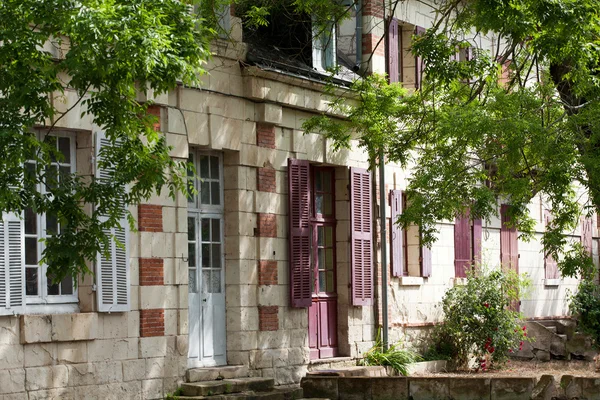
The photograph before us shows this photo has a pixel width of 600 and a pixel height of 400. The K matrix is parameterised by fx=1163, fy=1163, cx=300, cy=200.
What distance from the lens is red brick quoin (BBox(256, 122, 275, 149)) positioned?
16484 mm

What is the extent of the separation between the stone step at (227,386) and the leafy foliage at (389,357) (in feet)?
10.1

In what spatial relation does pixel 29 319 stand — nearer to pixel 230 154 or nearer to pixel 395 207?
pixel 230 154

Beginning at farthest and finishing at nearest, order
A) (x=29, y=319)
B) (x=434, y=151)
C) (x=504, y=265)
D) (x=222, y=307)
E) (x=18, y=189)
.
Answer: 1. (x=504, y=265)
2. (x=434, y=151)
3. (x=222, y=307)
4. (x=29, y=319)
5. (x=18, y=189)

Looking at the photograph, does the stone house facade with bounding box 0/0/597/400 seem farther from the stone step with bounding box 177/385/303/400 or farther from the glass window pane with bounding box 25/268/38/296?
the stone step with bounding box 177/385/303/400

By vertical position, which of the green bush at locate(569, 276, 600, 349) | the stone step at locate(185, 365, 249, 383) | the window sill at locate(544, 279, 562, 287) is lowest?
the stone step at locate(185, 365, 249, 383)

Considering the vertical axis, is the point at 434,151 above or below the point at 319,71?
below

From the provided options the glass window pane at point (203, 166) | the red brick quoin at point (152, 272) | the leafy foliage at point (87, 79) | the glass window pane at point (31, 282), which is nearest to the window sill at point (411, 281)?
the glass window pane at point (203, 166)

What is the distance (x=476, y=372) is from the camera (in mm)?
19922

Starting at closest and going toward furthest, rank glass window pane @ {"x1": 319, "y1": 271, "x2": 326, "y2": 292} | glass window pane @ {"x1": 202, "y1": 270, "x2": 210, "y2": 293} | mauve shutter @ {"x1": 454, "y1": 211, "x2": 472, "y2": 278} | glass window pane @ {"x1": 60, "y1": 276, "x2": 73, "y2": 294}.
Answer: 1. glass window pane @ {"x1": 60, "y1": 276, "x2": 73, "y2": 294}
2. glass window pane @ {"x1": 202, "y1": 270, "x2": 210, "y2": 293}
3. glass window pane @ {"x1": 319, "y1": 271, "x2": 326, "y2": 292}
4. mauve shutter @ {"x1": 454, "y1": 211, "x2": 472, "y2": 278}

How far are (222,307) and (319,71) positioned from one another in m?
4.12

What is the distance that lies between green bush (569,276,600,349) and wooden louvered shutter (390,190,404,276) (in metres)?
5.66

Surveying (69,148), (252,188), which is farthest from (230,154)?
(69,148)

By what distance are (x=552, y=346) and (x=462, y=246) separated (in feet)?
10.3

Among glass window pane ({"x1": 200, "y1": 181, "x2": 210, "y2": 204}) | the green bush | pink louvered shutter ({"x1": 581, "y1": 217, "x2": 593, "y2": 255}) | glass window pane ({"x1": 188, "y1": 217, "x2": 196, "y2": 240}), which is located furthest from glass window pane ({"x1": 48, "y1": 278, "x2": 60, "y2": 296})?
pink louvered shutter ({"x1": 581, "y1": 217, "x2": 593, "y2": 255})
